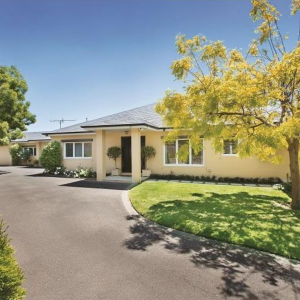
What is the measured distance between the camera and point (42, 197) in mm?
10727

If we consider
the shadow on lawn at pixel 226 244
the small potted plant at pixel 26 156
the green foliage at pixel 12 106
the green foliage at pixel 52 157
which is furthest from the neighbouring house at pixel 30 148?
the shadow on lawn at pixel 226 244

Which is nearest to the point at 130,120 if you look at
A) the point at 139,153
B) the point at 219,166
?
the point at 139,153

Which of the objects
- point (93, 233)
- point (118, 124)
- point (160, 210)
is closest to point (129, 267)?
point (93, 233)

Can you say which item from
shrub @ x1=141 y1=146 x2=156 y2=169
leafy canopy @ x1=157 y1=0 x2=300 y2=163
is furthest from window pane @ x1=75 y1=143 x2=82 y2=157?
leafy canopy @ x1=157 y1=0 x2=300 y2=163

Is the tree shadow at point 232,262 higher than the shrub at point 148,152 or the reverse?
the reverse

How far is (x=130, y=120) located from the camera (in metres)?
14.9

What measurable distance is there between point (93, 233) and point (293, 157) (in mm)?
8103

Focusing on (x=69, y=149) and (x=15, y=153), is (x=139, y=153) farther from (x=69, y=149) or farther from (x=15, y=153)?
(x=15, y=153)

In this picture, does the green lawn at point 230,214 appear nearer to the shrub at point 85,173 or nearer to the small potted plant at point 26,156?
the shrub at point 85,173

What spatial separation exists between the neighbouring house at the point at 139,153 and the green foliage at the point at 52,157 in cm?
60

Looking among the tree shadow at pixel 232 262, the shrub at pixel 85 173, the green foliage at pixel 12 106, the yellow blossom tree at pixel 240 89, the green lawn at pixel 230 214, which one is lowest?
the tree shadow at pixel 232 262

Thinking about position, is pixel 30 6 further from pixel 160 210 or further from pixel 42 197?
pixel 160 210

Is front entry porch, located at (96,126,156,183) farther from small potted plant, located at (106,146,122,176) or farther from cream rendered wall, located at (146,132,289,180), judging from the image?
cream rendered wall, located at (146,132,289,180)

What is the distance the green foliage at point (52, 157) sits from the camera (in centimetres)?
1942
